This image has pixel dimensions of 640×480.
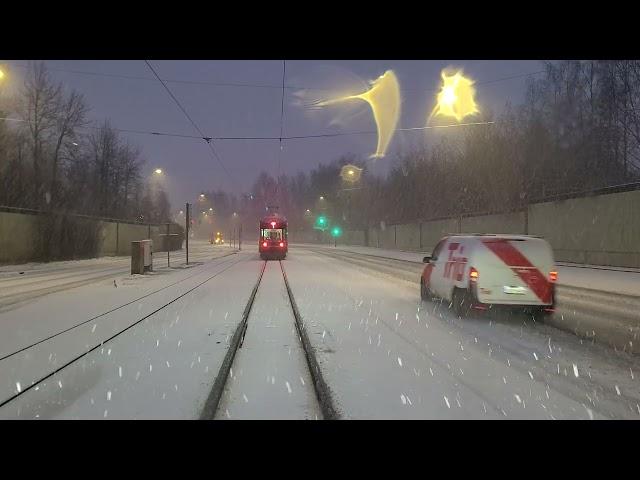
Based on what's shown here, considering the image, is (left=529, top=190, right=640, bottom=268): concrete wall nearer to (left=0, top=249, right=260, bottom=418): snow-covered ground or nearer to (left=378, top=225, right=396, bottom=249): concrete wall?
(left=0, top=249, right=260, bottom=418): snow-covered ground

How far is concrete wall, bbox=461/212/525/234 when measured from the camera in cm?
3506

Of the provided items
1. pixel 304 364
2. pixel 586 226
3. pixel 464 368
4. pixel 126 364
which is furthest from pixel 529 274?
pixel 586 226

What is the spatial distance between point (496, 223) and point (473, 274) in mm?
29074

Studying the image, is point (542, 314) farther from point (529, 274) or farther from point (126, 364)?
point (126, 364)

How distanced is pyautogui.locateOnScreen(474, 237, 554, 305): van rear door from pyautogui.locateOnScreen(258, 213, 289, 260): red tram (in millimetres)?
29222

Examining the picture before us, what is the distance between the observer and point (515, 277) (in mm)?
10367

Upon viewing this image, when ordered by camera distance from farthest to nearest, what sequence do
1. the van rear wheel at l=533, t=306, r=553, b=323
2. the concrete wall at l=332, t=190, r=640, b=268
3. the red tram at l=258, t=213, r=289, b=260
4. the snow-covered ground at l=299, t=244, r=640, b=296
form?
the red tram at l=258, t=213, r=289, b=260
the concrete wall at l=332, t=190, r=640, b=268
the snow-covered ground at l=299, t=244, r=640, b=296
the van rear wheel at l=533, t=306, r=553, b=323

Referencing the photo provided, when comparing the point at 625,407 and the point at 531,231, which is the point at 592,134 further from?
the point at 625,407

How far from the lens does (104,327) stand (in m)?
9.76

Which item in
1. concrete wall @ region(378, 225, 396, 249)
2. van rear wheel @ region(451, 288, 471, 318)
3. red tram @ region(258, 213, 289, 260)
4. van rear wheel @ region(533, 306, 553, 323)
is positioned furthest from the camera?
concrete wall @ region(378, 225, 396, 249)

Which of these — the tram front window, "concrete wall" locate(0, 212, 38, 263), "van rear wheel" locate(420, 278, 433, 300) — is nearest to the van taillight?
"van rear wheel" locate(420, 278, 433, 300)

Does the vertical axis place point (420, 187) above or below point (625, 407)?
above
